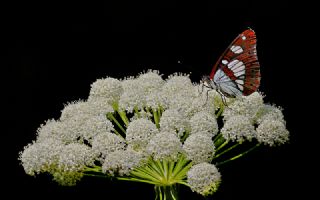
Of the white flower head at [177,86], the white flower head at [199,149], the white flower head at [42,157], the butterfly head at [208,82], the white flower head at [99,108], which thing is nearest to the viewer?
the white flower head at [199,149]

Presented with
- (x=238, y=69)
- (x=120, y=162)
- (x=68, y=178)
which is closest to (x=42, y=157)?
(x=68, y=178)

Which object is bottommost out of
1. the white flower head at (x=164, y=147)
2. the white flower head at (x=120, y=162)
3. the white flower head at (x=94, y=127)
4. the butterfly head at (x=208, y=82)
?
the white flower head at (x=120, y=162)

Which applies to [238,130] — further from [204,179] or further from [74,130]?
[74,130]

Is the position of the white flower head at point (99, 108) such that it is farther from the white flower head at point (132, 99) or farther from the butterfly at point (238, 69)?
the butterfly at point (238, 69)

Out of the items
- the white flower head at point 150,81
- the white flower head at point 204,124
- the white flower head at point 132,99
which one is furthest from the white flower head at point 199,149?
the white flower head at point 150,81

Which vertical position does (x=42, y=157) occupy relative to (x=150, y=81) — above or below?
below

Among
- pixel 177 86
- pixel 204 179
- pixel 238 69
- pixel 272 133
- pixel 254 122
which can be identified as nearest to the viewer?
pixel 204 179

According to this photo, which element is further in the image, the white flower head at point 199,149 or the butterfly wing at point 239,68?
the butterfly wing at point 239,68
